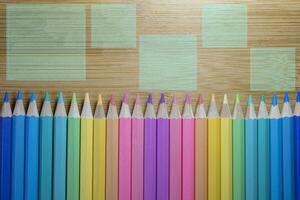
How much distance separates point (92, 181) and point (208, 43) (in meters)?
0.35

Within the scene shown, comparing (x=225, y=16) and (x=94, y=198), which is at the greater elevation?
(x=225, y=16)

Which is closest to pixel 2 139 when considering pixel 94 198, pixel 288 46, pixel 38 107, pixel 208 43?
pixel 38 107

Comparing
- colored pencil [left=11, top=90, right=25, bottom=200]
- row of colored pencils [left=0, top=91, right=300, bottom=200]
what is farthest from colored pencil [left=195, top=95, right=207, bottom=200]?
colored pencil [left=11, top=90, right=25, bottom=200]

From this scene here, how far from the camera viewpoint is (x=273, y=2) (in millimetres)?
1062

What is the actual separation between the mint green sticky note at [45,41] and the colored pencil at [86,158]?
97mm

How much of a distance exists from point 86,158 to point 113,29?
0.26m

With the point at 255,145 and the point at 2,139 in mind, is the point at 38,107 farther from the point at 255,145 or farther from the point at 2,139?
the point at 255,145

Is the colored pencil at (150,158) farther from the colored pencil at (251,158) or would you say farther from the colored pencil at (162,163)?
the colored pencil at (251,158)

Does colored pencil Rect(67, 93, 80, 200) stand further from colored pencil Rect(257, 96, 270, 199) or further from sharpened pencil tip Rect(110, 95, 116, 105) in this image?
colored pencil Rect(257, 96, 270, 199)

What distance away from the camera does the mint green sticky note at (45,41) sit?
41.3 inches

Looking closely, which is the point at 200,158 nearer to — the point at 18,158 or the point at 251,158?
the point at 251,158

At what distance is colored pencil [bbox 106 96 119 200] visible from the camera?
102 cm

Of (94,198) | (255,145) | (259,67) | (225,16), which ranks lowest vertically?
(94,198)

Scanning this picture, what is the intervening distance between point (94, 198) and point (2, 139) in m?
0.21
